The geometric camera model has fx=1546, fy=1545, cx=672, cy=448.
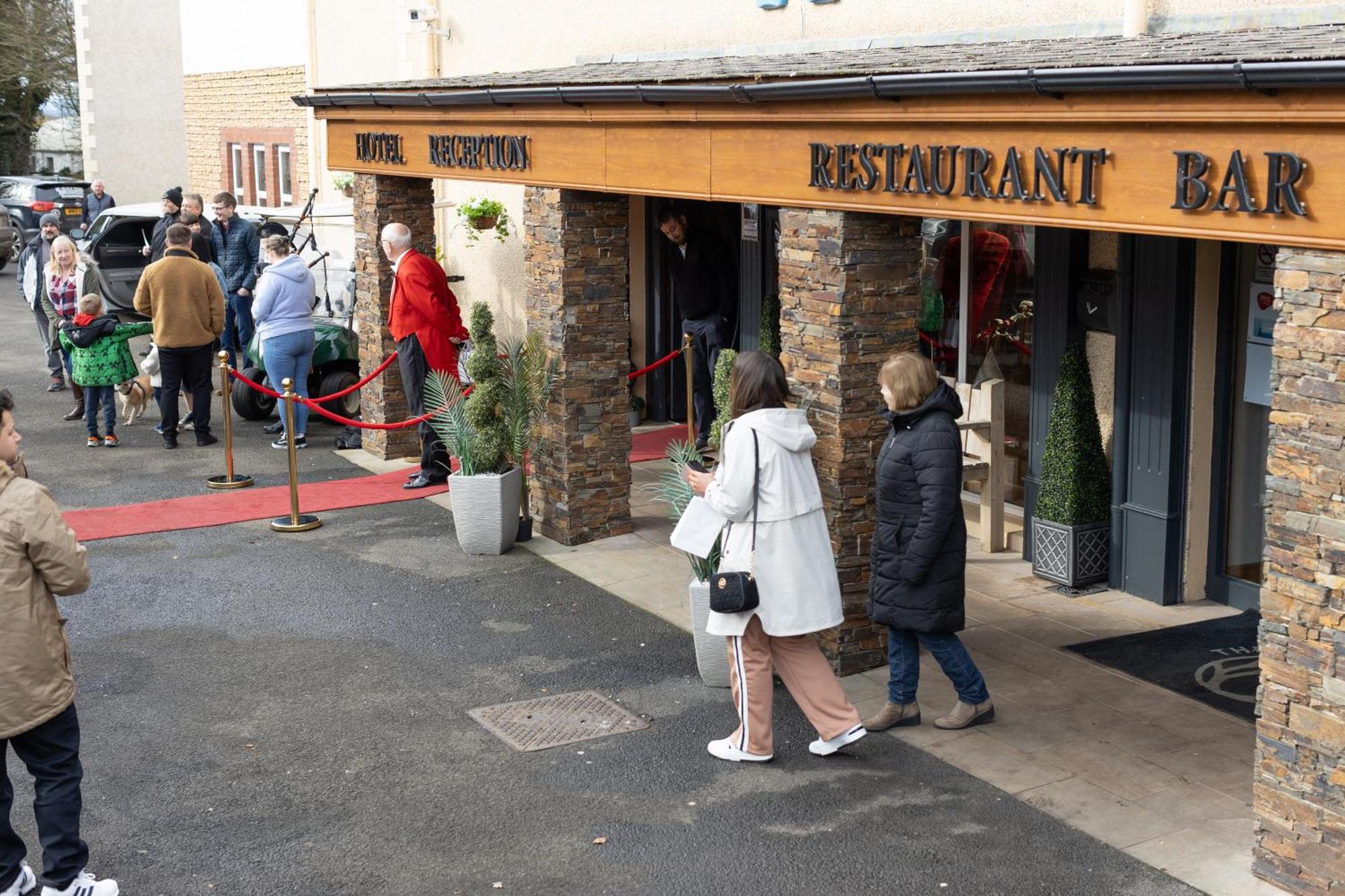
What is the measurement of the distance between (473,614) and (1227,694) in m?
4.31

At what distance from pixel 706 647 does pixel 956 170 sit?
109 inches

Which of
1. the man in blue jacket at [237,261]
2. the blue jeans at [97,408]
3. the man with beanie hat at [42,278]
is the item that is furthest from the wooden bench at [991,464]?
the man with beanie hat at [42,278]

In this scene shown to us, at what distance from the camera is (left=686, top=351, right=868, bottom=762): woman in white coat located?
6.78 metres

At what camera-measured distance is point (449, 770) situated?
7.00 meters

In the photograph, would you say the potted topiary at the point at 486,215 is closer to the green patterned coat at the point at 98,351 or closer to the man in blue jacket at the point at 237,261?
the man in blue jacket at the point at 237,261

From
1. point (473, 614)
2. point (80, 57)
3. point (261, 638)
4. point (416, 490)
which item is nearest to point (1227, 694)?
point (473, 614)

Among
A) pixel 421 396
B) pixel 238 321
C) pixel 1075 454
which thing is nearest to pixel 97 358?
pixel 238 321

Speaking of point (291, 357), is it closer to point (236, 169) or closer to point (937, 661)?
point (937, 661)

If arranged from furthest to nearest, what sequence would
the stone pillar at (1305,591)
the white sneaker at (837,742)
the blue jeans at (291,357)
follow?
the blue jeans at (291,357), the white sneaker at (837,742), the stone pillar at (1305,591)

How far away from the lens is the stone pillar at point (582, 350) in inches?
419

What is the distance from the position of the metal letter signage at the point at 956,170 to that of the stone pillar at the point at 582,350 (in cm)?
326

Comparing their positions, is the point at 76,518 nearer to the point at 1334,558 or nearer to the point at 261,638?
the point at 261,638

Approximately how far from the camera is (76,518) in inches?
465

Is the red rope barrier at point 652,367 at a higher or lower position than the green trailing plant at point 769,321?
lower
